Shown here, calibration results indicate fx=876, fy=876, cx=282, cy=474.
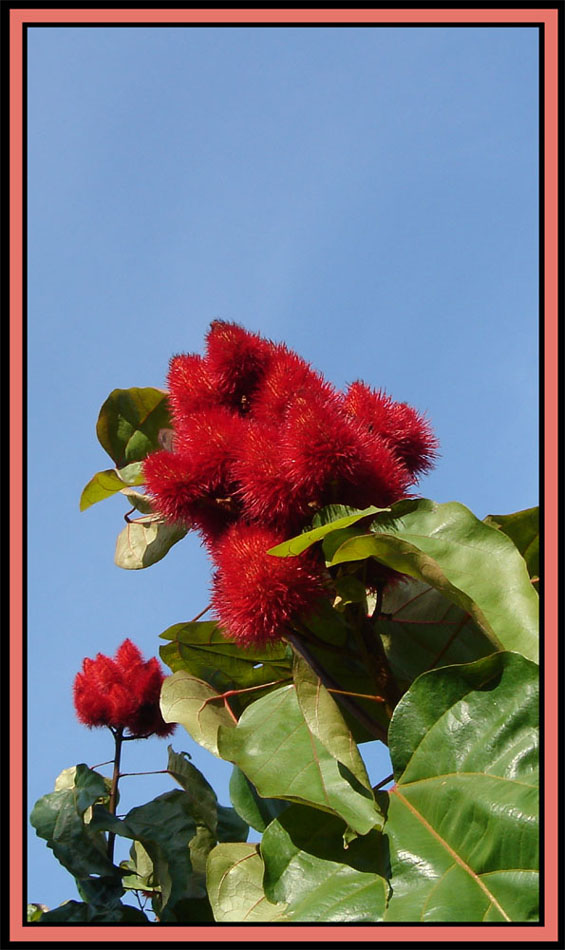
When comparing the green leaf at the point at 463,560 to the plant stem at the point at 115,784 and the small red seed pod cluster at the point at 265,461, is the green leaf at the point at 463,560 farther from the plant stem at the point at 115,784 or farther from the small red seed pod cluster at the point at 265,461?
the plant stem at the point at 115,784

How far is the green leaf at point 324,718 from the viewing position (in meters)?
1.47

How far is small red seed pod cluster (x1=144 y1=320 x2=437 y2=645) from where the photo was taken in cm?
149

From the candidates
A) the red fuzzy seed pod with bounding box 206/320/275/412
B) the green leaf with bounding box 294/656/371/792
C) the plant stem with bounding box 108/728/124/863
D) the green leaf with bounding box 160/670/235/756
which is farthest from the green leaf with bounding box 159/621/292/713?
the plant stem with bounding box 108/728/124/863

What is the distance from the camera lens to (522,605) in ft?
4.32

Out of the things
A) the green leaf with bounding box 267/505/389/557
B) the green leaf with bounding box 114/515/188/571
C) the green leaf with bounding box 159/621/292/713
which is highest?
the green leaf with bounding box 114/515/188/571

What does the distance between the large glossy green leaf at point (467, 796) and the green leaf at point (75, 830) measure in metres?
1.27

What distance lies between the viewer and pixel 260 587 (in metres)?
1.46

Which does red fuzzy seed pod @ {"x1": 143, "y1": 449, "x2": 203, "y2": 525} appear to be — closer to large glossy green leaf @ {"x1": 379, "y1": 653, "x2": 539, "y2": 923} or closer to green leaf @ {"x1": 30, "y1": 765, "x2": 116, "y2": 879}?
large glossy green leaf @ {"x1": 379, "y1": 653, "x2": 539, "y2": 923}

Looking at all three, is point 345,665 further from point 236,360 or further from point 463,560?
point 236,360

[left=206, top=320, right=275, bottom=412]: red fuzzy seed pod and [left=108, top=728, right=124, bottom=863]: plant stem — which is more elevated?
[left=206, top=320, right=275, bottom=412]: red fuzzy seed pod

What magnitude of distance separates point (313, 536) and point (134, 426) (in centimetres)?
79

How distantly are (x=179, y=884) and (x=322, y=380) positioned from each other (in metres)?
1.44

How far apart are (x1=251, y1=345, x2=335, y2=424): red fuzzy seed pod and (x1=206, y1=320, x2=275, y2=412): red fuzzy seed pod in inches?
1.2
